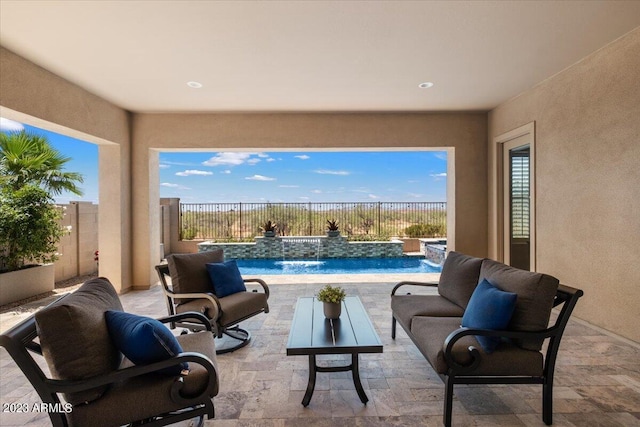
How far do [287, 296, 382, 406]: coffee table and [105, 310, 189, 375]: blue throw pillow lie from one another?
0.76 meters

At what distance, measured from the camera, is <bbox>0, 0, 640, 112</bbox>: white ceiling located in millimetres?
2656

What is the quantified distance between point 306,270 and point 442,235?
17.1 feet

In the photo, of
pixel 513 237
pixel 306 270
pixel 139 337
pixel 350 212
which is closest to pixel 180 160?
pixel 350 212

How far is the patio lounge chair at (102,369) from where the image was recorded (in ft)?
4.77

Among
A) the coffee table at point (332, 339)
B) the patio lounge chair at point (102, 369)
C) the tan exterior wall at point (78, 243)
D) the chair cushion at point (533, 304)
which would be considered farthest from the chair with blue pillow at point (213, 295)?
the tan exterior wall at point (78, 243)

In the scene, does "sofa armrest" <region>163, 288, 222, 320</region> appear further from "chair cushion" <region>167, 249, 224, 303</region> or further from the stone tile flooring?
the stone tile flooring

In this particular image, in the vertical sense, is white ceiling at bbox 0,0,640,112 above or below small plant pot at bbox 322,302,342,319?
above

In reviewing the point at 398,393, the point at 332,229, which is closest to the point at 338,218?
the point at 332,229

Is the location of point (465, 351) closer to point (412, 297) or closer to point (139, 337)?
point (412, 297)

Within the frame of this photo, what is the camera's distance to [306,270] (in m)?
8.58

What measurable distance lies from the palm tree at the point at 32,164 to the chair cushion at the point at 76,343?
15.6ft

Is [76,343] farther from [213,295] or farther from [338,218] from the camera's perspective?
[338,218]

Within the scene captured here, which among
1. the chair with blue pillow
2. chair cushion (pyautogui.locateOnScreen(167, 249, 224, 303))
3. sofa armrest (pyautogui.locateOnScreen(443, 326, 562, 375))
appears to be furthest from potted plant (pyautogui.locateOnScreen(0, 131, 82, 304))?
sofa armrest (pyautogui.locateOnScreen(443, 326, 562, 375))

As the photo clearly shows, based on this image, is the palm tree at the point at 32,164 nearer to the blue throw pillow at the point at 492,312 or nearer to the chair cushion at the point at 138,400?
the chair cushion at the point at 138,400
